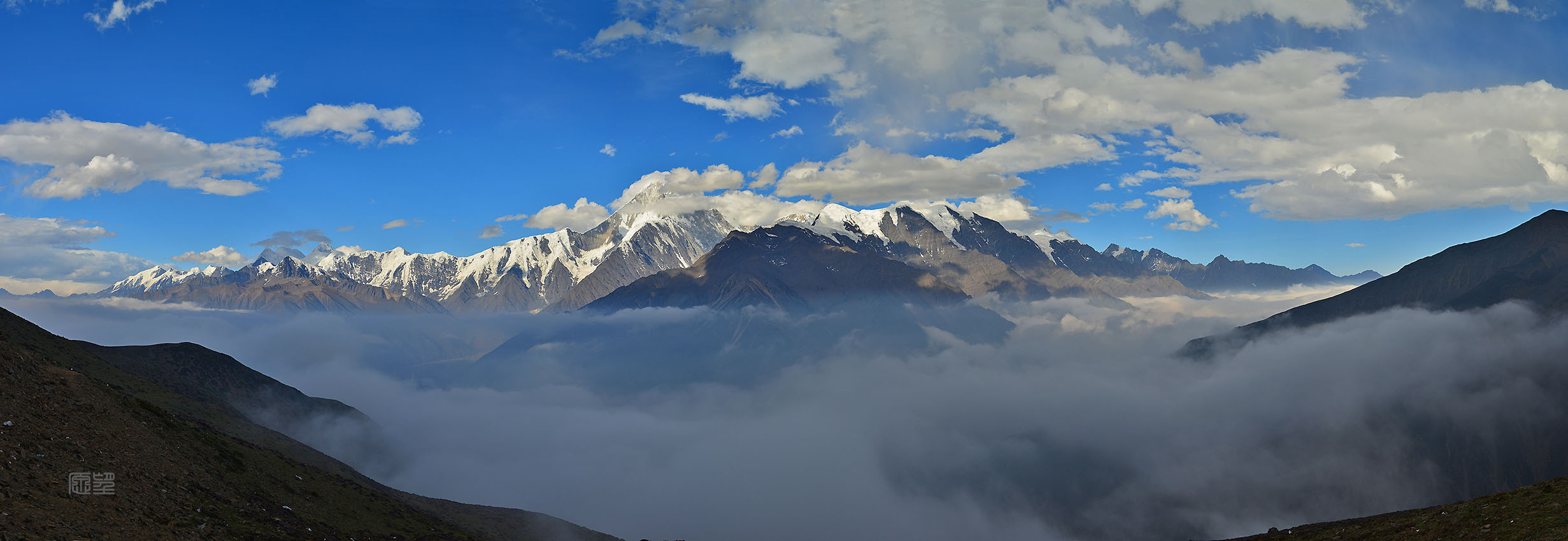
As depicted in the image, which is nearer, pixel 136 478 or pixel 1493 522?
pixel 1493 522

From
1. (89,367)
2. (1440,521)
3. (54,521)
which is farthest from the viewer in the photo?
(89,367)

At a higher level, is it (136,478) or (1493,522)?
(136,478)

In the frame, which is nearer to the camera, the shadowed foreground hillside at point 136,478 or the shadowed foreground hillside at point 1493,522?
the shadowed foreground hillside at point 1493,522

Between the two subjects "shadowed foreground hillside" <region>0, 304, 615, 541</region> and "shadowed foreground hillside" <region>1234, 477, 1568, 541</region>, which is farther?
"shadowed foreground hillside" <region>0, 304, 615, 541</region>

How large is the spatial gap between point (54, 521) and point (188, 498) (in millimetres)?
32429

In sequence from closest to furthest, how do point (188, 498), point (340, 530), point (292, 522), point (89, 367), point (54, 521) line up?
point (54, 521) < point (188, 498) < point (292, 522) < point (340, 530) < point (89, 367)

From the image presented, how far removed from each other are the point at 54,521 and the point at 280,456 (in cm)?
10990

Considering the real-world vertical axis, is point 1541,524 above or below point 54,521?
below

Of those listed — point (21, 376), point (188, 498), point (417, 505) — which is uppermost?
point (21, 376)

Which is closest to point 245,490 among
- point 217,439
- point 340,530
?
point 340,530

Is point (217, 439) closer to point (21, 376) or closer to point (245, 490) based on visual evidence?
point (245, 490)

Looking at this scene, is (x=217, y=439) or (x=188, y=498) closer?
(x=188, y=498)

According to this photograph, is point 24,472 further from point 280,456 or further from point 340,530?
point 280,456

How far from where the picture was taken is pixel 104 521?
62188mm
